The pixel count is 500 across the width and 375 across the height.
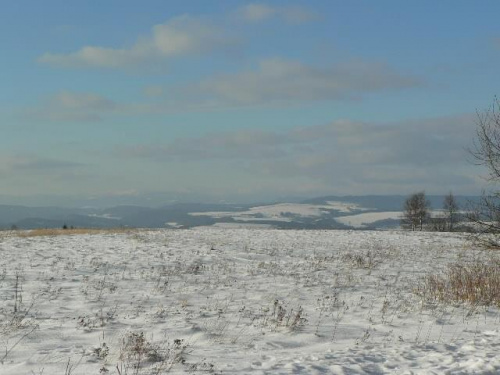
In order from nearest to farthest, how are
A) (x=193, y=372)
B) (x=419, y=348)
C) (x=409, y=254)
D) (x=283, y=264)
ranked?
(x=193, y=372) < (x=419, y=348) < (x=283, y=264) < (x=409, y=254)

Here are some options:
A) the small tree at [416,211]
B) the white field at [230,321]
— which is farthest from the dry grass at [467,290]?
the small tree at [416,211]

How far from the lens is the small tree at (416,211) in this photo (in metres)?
82.1

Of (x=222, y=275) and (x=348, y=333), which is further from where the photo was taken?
(x=222, y=275)

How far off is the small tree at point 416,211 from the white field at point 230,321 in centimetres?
6650

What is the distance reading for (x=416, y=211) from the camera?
82688mm

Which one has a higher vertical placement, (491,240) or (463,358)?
(491,240)

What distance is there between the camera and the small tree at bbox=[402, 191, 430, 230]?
8212 centimetres

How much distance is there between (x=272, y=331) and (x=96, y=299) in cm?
478

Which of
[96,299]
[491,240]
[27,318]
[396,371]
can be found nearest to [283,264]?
[491,240]

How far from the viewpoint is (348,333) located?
30.6 feet

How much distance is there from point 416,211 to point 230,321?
78136 millimetres

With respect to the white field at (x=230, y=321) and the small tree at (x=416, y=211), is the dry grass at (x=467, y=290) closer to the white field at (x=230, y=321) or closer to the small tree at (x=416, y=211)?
the white field at (x=230, y=321)

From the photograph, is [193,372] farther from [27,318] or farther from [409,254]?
[409,254]

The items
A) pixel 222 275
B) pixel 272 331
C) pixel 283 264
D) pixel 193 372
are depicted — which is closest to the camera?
pixel 193 372
